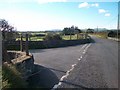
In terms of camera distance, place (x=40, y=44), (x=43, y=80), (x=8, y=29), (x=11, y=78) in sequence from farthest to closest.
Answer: (x=8, y=29)
(x=40, y=44)
(x=43, y=80)
(x=11, y=78)

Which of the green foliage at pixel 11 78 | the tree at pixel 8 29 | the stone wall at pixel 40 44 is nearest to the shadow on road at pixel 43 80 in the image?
the green foliage at pixel 11 78

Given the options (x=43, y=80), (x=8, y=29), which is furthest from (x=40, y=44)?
(x=43, y=80)

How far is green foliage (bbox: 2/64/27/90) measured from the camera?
7273 millimetres

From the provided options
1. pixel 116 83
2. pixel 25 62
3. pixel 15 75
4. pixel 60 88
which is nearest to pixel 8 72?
pixel 15 75

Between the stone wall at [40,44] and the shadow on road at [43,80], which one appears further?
the stone wall at [40,44]

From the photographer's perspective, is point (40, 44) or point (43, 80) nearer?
point (43, 80)

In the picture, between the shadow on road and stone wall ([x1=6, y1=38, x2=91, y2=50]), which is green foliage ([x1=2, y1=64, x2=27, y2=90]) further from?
stone wall ([x1=6, y1=38, x2=91, y2=50])

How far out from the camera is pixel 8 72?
7734 mm

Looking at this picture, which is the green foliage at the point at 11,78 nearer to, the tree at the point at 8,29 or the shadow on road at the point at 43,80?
the shadow on road at the point at 43,80

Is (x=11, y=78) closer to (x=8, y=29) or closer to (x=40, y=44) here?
(x=40, y=44)

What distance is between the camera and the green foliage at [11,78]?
286 inches

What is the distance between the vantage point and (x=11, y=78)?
300 inches

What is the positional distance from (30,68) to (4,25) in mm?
22227

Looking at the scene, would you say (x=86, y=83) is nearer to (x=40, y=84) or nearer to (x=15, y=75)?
(x=40, y=84)
